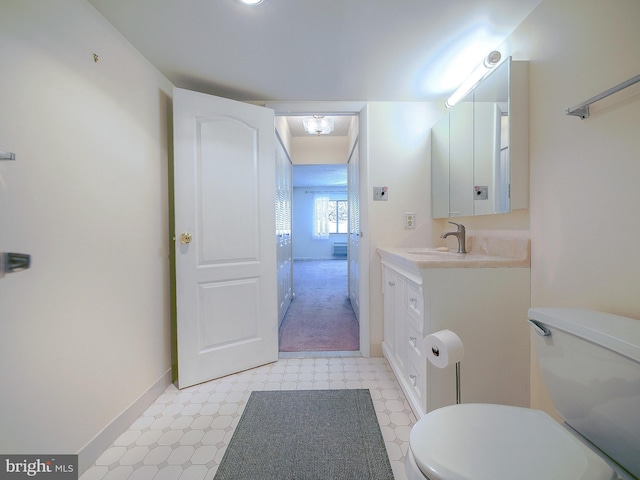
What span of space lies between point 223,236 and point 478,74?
1740 millimetres

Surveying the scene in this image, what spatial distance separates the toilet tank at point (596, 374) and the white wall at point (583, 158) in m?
0.21

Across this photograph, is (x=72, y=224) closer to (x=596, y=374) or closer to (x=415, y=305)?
(x=415, y=305)

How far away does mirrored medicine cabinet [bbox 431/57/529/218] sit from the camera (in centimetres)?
121

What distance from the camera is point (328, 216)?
26.3ft

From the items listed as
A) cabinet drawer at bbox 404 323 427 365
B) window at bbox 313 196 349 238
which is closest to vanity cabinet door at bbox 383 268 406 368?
cabinet drawer at bbox 404 323 427 365

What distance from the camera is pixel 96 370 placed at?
1137mm

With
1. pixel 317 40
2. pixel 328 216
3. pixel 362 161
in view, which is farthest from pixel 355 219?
pixel 328 216

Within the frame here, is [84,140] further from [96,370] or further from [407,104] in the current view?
[407,104]

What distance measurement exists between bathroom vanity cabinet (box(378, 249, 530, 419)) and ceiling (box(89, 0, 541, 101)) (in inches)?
44.0

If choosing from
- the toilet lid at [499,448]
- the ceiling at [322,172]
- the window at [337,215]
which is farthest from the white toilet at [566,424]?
the window at [337,215]

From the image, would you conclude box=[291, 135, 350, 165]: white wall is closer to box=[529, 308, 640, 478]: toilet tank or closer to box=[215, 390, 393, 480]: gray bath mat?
box=[215, 390, 393, 480]: gray bath mat

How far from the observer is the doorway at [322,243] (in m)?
2.42

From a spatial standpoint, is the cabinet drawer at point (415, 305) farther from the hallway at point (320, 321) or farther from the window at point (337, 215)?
the window at point (337, 215)

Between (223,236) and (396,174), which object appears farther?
(396,174)
